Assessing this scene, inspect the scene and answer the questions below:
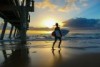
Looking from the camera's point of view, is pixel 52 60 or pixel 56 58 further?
pixel 56 58

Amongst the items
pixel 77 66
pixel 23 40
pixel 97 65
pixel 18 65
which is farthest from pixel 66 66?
pixel 23 40

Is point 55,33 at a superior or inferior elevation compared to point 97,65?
superior

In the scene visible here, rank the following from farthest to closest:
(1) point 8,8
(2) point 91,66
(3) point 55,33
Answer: (1) point 8,8 → (3) point 55,33 → (2) point 91,66

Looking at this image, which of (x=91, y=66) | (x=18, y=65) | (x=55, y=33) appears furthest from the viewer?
(x=55, y=33)

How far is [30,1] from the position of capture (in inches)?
802

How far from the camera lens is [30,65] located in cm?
769

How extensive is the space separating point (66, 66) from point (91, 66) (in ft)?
2.33

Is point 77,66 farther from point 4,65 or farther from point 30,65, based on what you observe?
point 4,65

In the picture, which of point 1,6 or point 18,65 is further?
point 1,6

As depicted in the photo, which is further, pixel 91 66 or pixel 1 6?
pixel 1 6

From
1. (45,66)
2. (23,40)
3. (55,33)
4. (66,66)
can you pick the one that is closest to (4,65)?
(45,66)

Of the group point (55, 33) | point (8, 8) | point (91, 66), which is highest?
point (8, 8)

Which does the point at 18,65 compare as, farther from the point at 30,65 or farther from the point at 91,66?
the point at 91,66

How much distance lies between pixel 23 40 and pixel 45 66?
13042 mm
